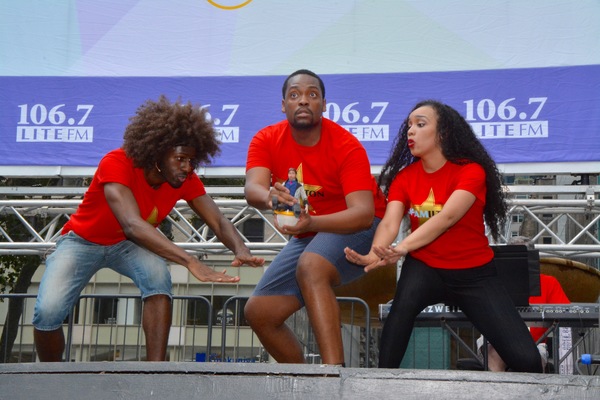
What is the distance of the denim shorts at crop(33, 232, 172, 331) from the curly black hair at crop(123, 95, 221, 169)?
1.62ft

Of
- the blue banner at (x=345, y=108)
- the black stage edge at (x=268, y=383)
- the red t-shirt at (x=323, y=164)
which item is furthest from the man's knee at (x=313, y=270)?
the blue banner at (x=345, y=108)

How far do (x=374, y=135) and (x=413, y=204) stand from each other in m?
3.81

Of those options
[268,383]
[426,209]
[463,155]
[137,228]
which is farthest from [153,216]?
[268,383]

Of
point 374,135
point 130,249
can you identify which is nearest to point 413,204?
point 130,249

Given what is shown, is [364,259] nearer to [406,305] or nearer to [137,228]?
[406,305]

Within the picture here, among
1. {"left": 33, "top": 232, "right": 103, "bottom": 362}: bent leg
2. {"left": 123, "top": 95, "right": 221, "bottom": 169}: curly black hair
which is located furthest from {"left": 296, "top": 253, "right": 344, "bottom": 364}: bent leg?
{"left": 33, "top": 232, "right": 103, "bottom": 362}: bent leg

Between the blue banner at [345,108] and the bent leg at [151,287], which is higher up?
the blue banner at [345,108]

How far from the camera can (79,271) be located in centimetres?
450

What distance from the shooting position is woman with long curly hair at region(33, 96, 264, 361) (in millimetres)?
4402

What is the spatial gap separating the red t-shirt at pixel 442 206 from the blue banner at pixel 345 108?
3.64 metres

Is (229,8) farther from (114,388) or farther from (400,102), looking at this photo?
(114,388)

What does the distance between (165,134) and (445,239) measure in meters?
1.58

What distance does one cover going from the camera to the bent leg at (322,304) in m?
3.93

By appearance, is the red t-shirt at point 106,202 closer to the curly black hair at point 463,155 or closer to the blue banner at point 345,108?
the curly black hair at point 463,155
